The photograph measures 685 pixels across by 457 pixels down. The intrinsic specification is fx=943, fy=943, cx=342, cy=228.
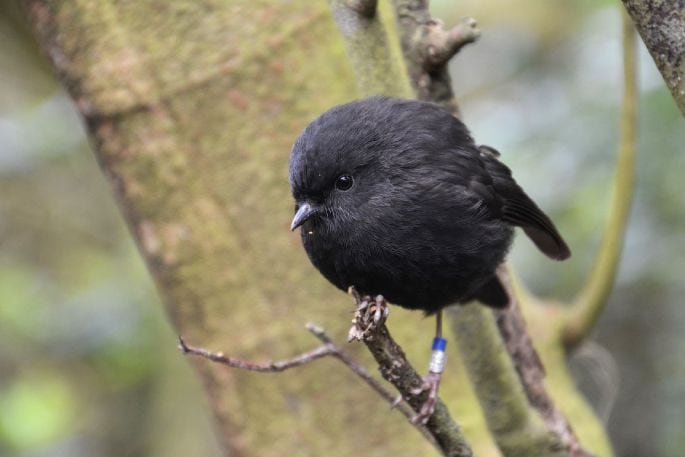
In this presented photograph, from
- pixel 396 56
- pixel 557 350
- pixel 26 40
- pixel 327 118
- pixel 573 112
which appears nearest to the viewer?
pixel 327 118

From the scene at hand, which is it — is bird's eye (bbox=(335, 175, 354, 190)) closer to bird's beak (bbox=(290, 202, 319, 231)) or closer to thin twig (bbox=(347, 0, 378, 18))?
bird's beak (bbox=(290, 202, 319, 231))

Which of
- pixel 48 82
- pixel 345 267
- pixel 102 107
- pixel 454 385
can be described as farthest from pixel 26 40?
pixel 345 267

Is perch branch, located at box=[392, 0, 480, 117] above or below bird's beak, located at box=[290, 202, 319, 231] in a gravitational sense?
above

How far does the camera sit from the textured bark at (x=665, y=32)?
189 centimetres

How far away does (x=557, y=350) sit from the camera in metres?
3.92

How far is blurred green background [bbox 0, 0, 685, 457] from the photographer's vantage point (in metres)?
4.47

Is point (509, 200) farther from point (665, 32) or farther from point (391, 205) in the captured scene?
point (665, 32)

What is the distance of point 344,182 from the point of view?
261cm

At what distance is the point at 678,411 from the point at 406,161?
2.40 m

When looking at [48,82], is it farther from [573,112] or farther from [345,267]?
[345,267]

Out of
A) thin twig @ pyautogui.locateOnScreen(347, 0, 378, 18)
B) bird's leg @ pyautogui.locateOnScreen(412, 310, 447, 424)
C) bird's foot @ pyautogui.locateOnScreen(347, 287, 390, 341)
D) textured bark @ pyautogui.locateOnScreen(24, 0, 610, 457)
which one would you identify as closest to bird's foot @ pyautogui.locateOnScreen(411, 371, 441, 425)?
bird's leg @ pyautogui.locateOnScreen(412, 310, 447, 424)

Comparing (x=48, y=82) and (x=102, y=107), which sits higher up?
(x=102, y=107)

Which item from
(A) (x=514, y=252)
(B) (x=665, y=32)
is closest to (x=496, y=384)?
(B) (x=665, y=32)

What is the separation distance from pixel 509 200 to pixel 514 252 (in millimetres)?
2212
